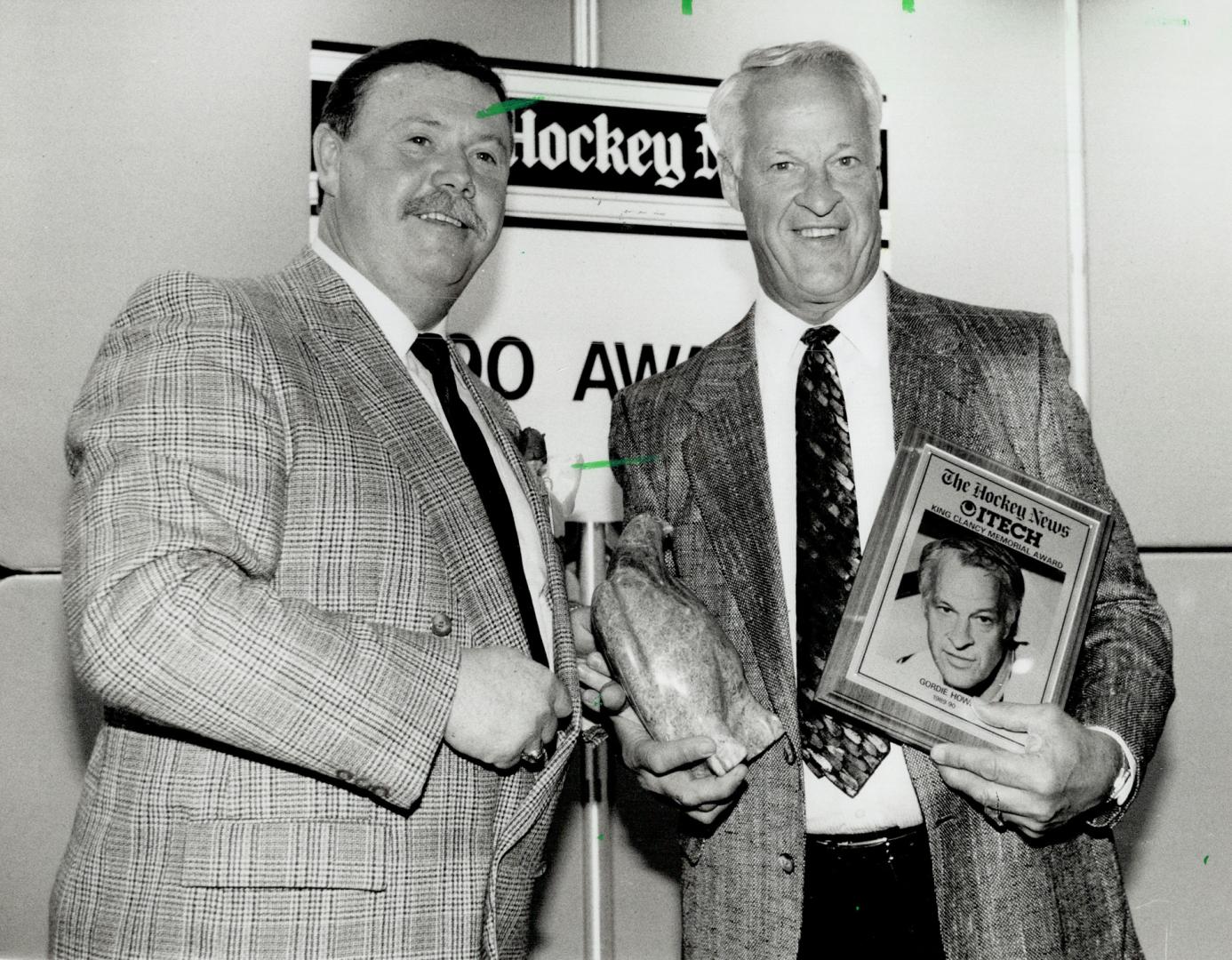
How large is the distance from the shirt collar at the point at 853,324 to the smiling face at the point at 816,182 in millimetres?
35

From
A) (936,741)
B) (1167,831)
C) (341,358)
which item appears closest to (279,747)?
(341,358)

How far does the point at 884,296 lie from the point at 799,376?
23cm

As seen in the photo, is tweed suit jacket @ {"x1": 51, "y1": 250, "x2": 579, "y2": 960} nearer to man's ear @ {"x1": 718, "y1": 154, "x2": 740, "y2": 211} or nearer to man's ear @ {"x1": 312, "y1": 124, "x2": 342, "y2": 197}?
man's ear @ {"x1": 312, "y1": 124, "x2": 342, "y2": 197}

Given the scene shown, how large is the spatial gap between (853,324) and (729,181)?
15.1 inches

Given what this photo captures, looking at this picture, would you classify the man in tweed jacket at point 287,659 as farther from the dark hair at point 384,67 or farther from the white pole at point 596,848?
the white pole at point 596,848

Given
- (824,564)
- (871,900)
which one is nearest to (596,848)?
(871,900)

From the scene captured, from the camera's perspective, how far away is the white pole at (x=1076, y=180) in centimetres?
338

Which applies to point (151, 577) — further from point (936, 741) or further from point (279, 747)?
point (936, 741)

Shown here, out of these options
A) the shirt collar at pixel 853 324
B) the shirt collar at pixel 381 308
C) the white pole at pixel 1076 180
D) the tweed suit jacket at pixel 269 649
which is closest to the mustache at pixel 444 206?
the shirt collar at pixel 381 308

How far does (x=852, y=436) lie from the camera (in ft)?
6.51

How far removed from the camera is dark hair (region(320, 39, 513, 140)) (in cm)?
204

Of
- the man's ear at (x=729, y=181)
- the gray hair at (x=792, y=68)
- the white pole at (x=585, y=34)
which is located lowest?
the man's ear at (x=729, y=181)

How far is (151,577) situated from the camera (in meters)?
1.40

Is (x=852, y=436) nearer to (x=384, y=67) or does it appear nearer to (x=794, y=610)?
(x=794, y=610)
